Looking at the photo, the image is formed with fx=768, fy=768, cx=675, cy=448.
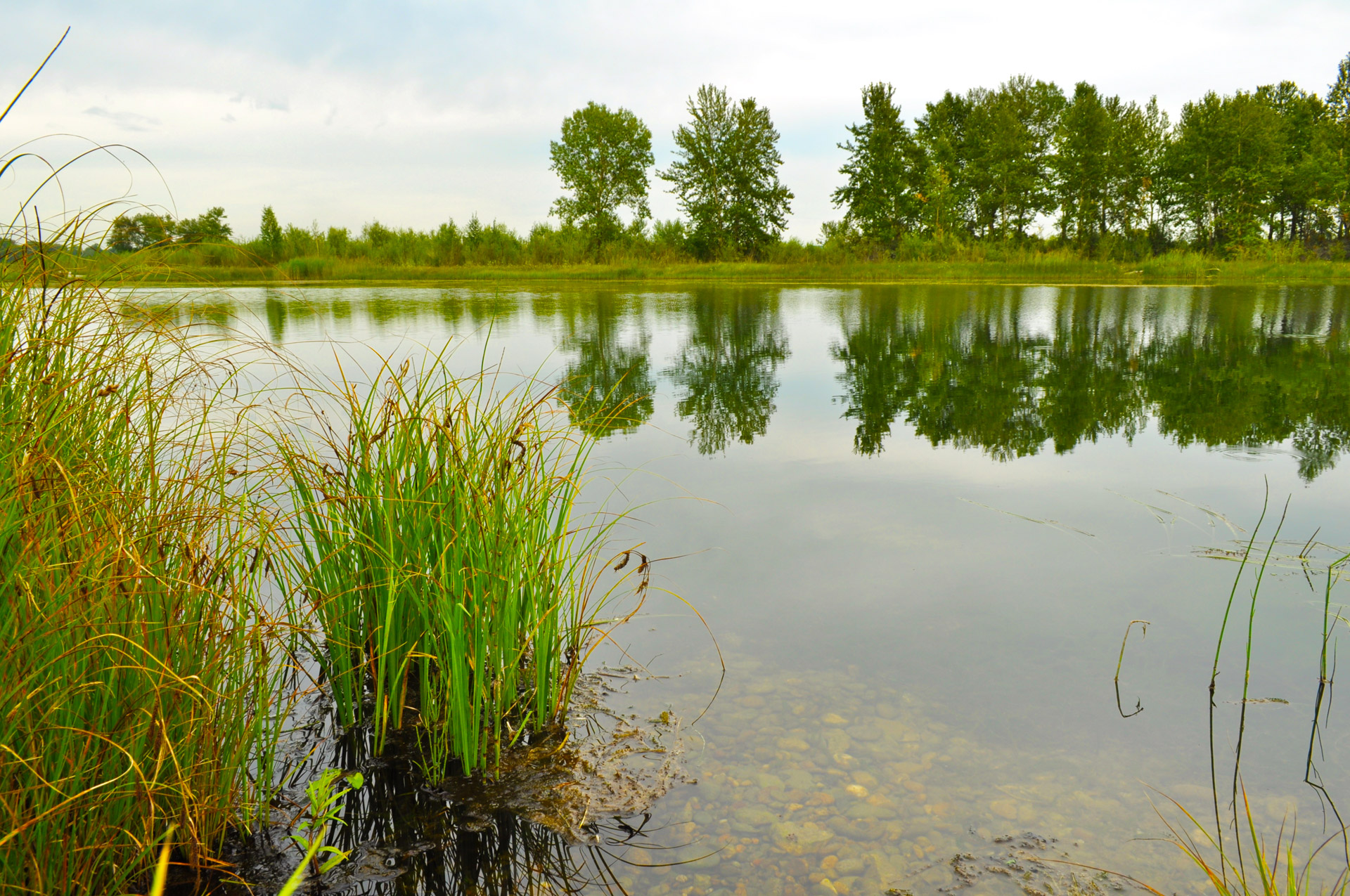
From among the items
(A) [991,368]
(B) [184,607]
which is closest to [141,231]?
(B) [184,607]

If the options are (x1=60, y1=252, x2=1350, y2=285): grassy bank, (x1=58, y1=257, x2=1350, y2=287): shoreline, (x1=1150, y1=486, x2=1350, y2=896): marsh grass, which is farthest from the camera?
(x1=60, y1=252, x2=1350, y2=285): grassy bank

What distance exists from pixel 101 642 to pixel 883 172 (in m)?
35.3

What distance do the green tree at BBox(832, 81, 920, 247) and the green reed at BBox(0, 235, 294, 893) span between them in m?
34.5

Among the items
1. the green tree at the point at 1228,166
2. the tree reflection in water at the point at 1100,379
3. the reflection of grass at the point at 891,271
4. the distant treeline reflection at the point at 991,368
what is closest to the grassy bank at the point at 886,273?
the reflection of grass at the point at 891,271

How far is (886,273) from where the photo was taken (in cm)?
2672

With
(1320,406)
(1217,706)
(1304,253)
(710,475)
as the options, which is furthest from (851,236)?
(1217,706)

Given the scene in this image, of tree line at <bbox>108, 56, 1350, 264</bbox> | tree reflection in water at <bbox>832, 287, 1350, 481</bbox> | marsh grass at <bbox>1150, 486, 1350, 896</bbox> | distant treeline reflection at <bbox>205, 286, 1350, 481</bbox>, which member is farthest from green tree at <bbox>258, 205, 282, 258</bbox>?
marsh grass at <bbox>1150, 486, 1350, 896</bbox>

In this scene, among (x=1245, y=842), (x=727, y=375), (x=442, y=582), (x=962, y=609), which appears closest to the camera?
(x=1245, y=842)

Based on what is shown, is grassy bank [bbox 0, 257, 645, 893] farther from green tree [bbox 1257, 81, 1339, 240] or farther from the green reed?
green tree [bbox 1257, 81, 1339, 240]

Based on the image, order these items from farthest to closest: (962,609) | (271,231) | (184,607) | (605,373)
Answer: (271,231) → (605,373) → (962,609) → (184,607)

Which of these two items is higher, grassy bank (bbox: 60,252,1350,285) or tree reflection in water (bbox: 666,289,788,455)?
Answer: grassy bank (bbox: 60,252,1350,285)

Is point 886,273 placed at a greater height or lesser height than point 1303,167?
lesser

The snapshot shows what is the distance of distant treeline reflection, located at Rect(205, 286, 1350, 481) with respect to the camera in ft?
17.6

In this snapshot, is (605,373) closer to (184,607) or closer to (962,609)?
(962,609)
